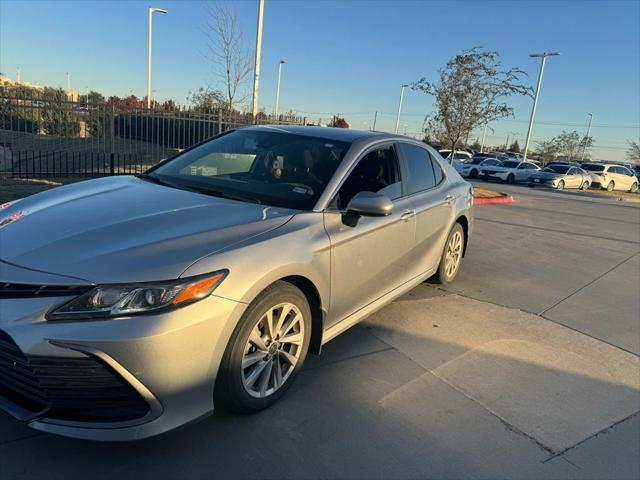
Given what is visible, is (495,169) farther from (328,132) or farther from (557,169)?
(328,132)

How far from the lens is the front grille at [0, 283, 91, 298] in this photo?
2.17 m

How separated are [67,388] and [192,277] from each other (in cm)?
71

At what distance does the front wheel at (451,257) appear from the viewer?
5250 millimetres

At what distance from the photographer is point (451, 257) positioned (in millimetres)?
5516

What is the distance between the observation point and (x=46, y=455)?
7.79 feet

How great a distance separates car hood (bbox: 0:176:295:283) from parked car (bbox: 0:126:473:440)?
10 millimetres

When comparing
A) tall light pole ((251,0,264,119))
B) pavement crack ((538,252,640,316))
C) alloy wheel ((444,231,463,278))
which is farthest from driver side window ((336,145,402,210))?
tall light pole ((251,0,264,119))

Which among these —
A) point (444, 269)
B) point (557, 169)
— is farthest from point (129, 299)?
point (557, 169)

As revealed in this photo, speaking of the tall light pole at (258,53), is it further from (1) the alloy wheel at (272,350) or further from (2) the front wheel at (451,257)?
(1) the alloy wheel at (272,350)

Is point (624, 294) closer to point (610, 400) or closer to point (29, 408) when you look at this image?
point (610, 400)

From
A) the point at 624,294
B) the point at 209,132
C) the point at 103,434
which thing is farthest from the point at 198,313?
the point at 209,132

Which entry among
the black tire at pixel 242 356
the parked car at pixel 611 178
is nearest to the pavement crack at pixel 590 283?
the black tire at pixel 242 356

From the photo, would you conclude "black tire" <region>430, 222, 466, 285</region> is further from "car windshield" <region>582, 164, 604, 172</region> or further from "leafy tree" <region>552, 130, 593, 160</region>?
"leafy tree" <region>552, 130, 593, 160</region>

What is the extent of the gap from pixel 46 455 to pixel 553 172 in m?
30.4
